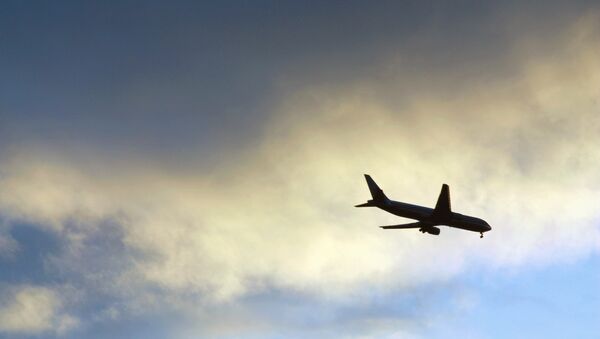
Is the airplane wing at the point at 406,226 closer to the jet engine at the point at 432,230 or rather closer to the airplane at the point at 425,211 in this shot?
the airplane at the point at 425,211

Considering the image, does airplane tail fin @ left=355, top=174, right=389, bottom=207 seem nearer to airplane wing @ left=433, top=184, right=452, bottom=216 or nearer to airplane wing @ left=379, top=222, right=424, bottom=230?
airplane wing @ left=433, top=184, right=452, bottom=216

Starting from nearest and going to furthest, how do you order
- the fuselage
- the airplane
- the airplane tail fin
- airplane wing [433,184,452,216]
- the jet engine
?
airplane wing [433,184,452,216] → the airplane tail fin → the airplane → the fuselage → the jet engine

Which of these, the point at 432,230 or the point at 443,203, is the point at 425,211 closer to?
the point at 443,203

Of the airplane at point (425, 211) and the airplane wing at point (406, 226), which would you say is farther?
the airplane wing at point (406, 226)

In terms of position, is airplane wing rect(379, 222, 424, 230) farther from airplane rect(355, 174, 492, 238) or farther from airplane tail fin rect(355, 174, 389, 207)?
airplane tail fin rect(355, 174, 389, 207)

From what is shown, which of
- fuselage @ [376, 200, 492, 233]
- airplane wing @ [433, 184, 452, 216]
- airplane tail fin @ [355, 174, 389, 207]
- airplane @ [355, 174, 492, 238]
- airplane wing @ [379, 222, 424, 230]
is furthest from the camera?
airplane wing @ [379, 222, 424, 230]

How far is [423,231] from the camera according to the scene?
136000mm

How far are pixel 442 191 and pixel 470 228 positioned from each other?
1822 centimetres

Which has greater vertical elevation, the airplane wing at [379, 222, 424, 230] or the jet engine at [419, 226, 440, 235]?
the airplane wing at [379, 222, 424, 230]

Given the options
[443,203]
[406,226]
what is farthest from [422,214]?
[406,226]

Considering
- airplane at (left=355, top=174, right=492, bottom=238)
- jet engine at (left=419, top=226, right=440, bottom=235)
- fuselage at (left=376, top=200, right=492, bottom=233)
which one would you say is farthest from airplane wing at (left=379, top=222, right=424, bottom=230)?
fuselage at (left=376, top=200, right=492, bottom=233)

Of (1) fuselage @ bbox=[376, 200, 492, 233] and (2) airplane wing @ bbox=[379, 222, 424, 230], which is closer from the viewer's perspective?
(1) fuselage @ bbox=[376, 200, 492, 233]

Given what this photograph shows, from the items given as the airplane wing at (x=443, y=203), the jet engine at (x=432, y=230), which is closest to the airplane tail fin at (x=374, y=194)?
the airplane wing at (x=443, y=203)

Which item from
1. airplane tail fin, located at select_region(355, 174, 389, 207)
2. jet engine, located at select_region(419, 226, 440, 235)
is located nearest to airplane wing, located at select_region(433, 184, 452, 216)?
jet engine, located at select_region(419, 226, 440, 235)
